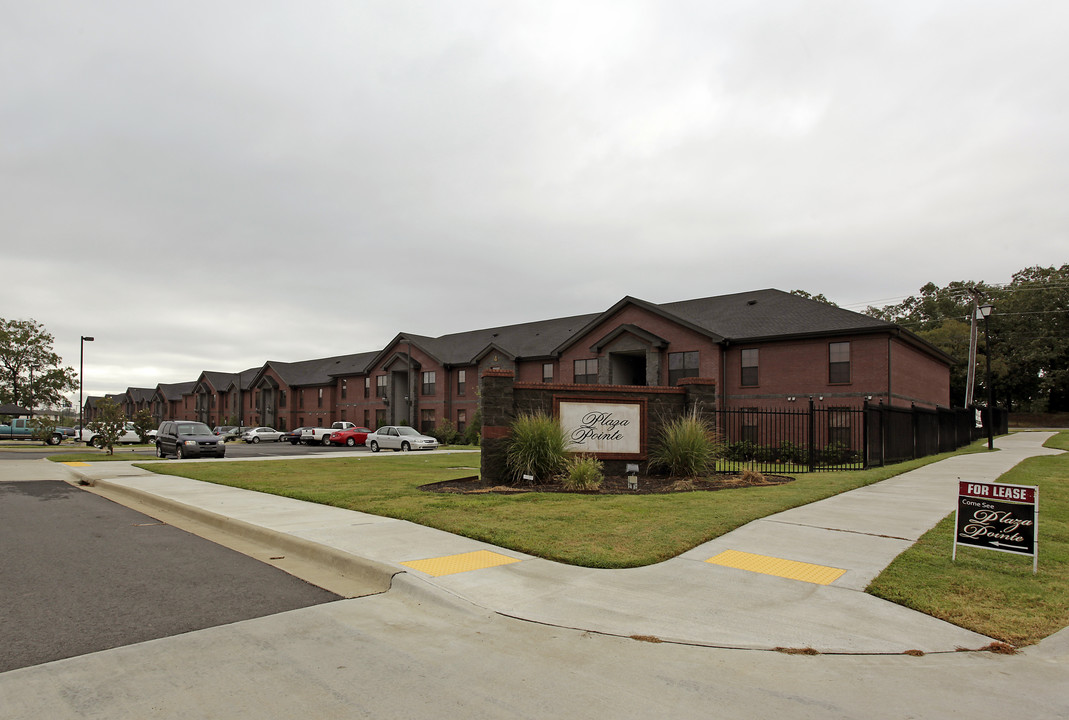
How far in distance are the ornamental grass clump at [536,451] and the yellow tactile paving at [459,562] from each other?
21.5 ft

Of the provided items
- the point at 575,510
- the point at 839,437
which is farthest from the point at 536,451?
the point at 839,437

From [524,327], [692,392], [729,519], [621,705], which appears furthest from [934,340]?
[621,705]

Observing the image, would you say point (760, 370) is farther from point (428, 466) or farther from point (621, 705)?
point (621, 705)

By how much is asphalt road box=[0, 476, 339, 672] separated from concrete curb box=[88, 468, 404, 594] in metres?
0.50

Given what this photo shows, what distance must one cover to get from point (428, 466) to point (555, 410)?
8.10 m

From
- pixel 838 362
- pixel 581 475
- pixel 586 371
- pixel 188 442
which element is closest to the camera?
pixel 581 475

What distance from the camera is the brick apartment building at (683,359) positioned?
2870cm

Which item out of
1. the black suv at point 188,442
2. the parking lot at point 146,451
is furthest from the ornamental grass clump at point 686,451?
the parking lot at point 146,451

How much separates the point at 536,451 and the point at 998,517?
29.1 ft

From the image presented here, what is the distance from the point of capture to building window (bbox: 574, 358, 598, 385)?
38.0m

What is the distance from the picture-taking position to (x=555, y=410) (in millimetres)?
15508

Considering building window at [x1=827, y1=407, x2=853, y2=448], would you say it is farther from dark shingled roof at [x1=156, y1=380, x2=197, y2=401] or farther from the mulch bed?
dark shingled roof at [x1=156, y1=380, x2=197, y2=401]

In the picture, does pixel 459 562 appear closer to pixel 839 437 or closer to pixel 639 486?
pixel 639 486

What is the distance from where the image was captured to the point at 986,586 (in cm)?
633
